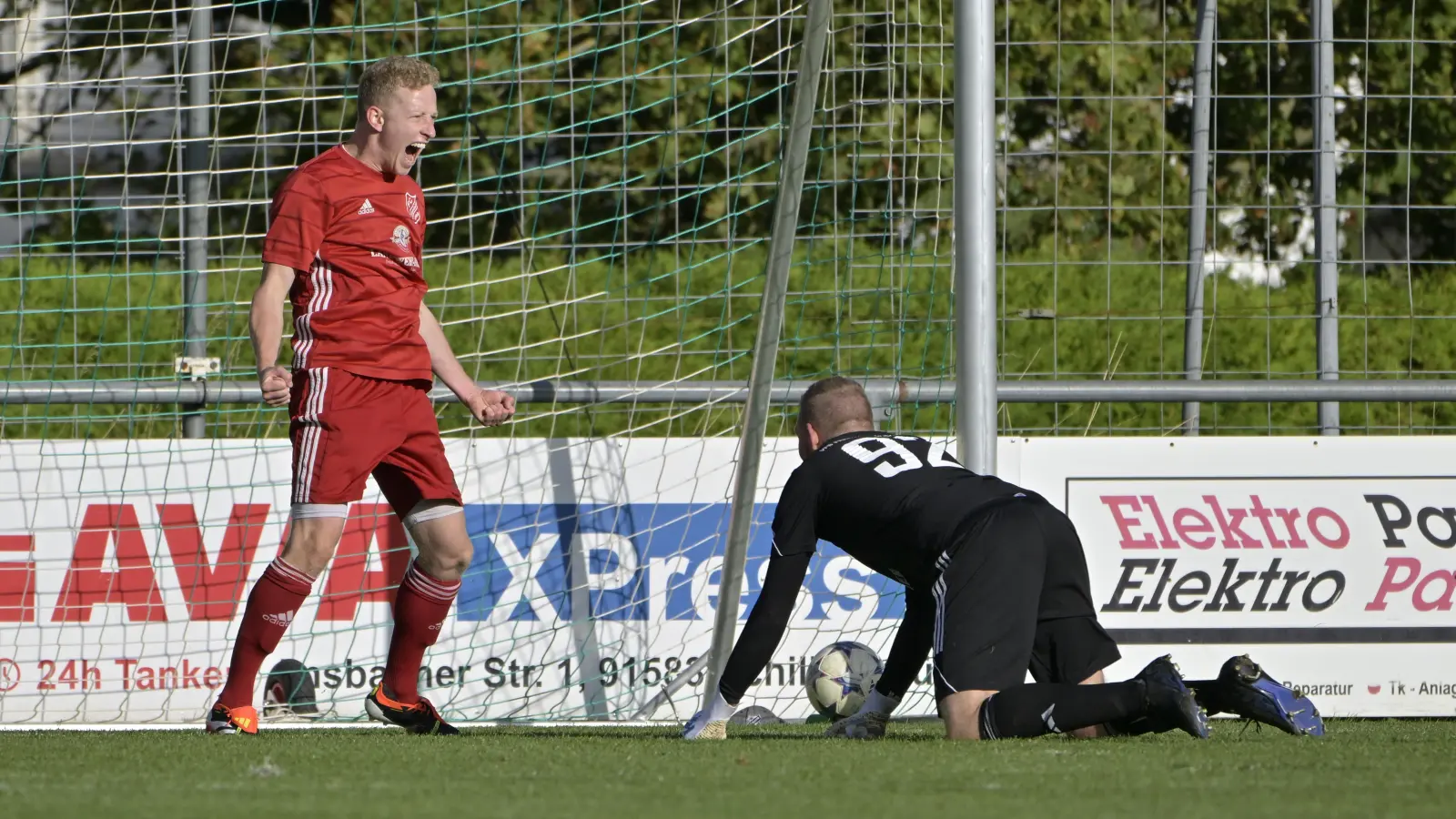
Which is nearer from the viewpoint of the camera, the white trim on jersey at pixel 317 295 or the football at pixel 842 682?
the white trim on jersey at pixel 317 295

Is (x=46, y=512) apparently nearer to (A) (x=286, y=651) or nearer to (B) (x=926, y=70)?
(A) (x=286, y=651)

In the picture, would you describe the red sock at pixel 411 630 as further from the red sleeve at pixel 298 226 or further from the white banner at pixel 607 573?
the white banner at pixel 607 573

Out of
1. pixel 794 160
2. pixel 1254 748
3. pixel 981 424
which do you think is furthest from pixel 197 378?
pixel 1254 748

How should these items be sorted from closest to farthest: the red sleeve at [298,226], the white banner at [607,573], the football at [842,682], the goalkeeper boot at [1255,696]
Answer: the goalkeeper boot at [1255,696] < the red sleeve at [298,226] < the football at [842,682] < the white banner at [607,573]

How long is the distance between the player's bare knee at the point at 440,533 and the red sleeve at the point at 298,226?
747 millimetres

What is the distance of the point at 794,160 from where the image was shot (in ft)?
16.8

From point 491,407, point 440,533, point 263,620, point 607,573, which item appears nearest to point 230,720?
point 263,620

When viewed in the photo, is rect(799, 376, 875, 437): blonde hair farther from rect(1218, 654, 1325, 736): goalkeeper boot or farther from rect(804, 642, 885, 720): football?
rect(1218, 654, 1325, 736): goalkeeper boot

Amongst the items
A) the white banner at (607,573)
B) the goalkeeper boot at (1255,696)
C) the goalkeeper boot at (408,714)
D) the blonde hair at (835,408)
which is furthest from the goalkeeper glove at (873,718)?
the white banner at (607,573)

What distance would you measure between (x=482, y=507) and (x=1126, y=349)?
312 centimetres

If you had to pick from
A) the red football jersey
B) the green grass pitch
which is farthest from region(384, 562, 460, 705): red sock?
the red football jersey

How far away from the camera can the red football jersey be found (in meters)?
4.59

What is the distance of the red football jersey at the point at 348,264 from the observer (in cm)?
459

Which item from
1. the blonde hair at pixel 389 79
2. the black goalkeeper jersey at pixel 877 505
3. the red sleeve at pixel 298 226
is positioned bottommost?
the black goalkeeper jersey at pixel 877 505
